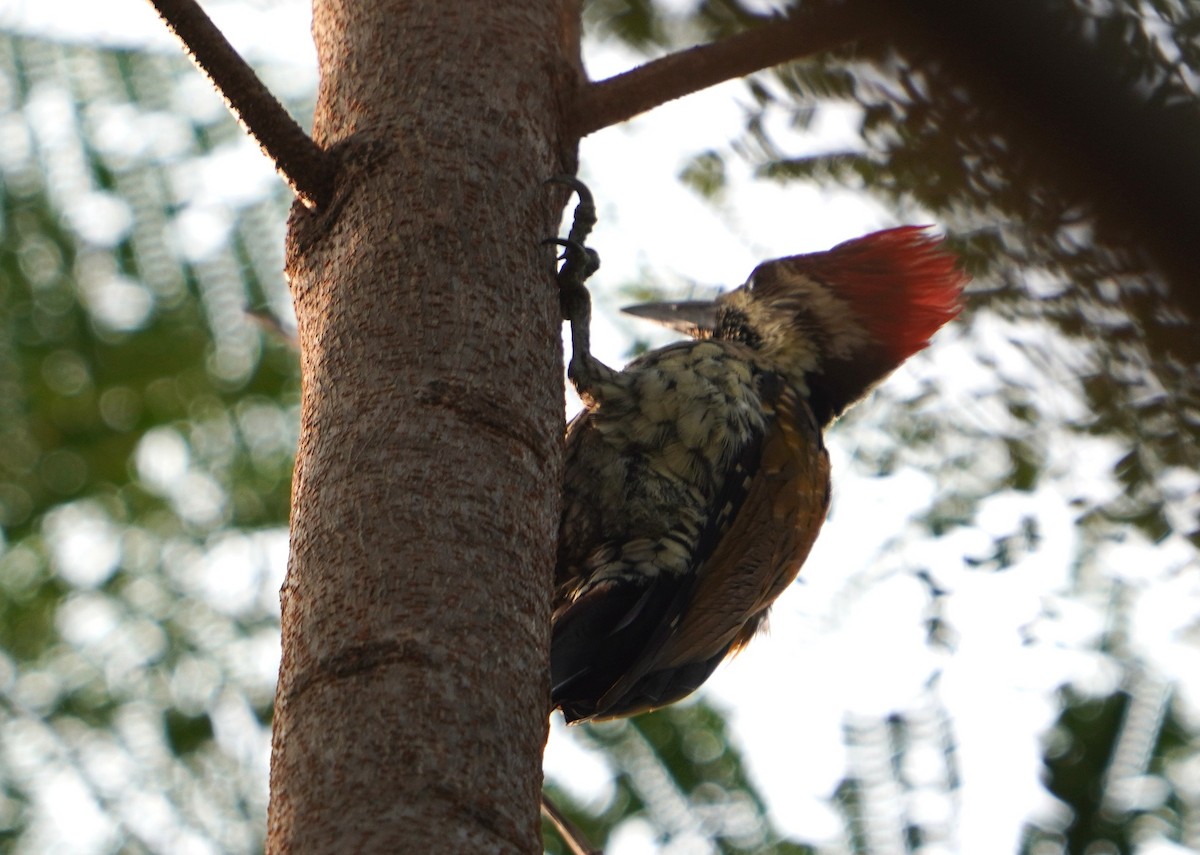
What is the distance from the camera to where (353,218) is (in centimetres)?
179

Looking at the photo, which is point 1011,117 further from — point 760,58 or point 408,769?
point 760,58

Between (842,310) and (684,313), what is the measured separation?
16.5 inches

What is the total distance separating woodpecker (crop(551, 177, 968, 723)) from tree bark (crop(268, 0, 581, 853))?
0.50 metres

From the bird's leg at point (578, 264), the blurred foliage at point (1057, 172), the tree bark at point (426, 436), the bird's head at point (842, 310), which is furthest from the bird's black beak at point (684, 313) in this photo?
the blurred foliage at point (1057, 172)

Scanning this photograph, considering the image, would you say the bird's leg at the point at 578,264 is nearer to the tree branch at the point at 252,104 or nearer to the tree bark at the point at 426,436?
the tree bark at the point at 426,436

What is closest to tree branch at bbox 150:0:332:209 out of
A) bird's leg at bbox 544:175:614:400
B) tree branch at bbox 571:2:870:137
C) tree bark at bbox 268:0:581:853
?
tree bark at bbox 268:0:581:853

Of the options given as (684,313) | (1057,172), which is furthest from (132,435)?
(1057,172)

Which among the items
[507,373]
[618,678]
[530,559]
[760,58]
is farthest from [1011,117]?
[618,678]

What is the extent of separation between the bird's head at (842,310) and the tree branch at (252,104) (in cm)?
174

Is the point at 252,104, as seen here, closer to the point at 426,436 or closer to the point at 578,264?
the point at 426,436

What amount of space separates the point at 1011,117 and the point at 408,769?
882 mm

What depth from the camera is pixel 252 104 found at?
69.0 inches

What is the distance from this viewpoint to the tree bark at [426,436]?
1247 millimetres

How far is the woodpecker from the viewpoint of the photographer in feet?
8.62
